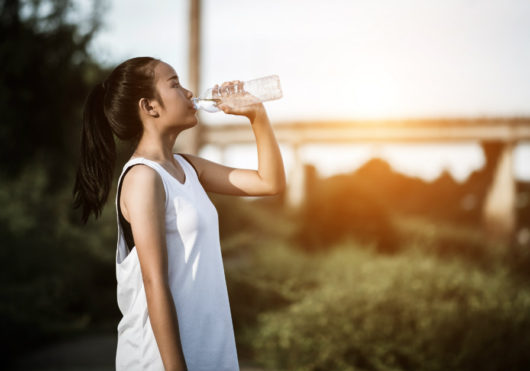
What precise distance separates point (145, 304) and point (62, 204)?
26.7 feet

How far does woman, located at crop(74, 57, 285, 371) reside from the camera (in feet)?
6.02

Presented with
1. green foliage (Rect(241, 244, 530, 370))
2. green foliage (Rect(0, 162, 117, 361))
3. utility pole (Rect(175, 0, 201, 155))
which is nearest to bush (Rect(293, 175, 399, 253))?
utility pole (Rect(175, 0, 201, 155))

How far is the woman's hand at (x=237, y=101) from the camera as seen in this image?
2240mm

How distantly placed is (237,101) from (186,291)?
33.0 inches

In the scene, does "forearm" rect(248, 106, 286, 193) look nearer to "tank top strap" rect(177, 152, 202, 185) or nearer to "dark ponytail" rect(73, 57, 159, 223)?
"tank top strap" rect(177, 152, 202, 185)

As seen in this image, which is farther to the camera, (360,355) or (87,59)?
(87,59)

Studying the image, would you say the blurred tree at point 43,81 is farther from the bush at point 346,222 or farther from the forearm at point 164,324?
the forearm at point 164,324

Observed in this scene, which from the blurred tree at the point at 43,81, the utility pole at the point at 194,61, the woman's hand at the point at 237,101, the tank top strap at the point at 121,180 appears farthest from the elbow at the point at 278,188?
the blurred tree at the point at 43,81

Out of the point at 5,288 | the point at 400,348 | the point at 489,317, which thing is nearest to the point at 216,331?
the point at 400,348

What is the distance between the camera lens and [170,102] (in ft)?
6.97

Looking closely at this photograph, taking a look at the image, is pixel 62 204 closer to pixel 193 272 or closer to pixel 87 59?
pixel 87 59

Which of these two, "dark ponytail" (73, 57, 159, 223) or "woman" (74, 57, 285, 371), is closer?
"woman" (74, 57, 285, 371)

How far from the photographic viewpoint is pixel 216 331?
1.99 m

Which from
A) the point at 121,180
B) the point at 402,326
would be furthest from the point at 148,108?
the point at 402,326
